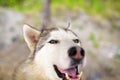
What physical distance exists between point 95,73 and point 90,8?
20.0 feet

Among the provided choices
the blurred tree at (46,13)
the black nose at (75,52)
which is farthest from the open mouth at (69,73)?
the blurred tree at (46,13)

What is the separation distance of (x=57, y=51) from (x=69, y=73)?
351mm

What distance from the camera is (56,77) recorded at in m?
7.64

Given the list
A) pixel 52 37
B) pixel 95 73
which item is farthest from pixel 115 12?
pixel 52 37

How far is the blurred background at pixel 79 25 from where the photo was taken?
16.1 metres

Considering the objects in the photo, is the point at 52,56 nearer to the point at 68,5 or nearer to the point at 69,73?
the point at 69,73

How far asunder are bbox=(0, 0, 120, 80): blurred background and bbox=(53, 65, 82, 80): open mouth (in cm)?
729

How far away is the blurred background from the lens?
16078mm

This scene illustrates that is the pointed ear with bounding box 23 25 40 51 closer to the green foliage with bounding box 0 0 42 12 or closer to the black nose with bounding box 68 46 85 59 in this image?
the black nose with bounding box 68 46 85 59

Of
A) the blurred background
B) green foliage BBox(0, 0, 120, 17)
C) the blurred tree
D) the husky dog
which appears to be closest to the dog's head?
the husky dog

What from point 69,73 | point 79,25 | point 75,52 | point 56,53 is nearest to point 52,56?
point 56,53

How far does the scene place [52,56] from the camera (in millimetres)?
7559

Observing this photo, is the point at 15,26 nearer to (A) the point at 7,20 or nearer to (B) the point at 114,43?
(A) the point at 7,20

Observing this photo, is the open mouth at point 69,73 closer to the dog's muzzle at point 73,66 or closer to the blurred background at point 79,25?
the dog's muzzle at point 73,66
